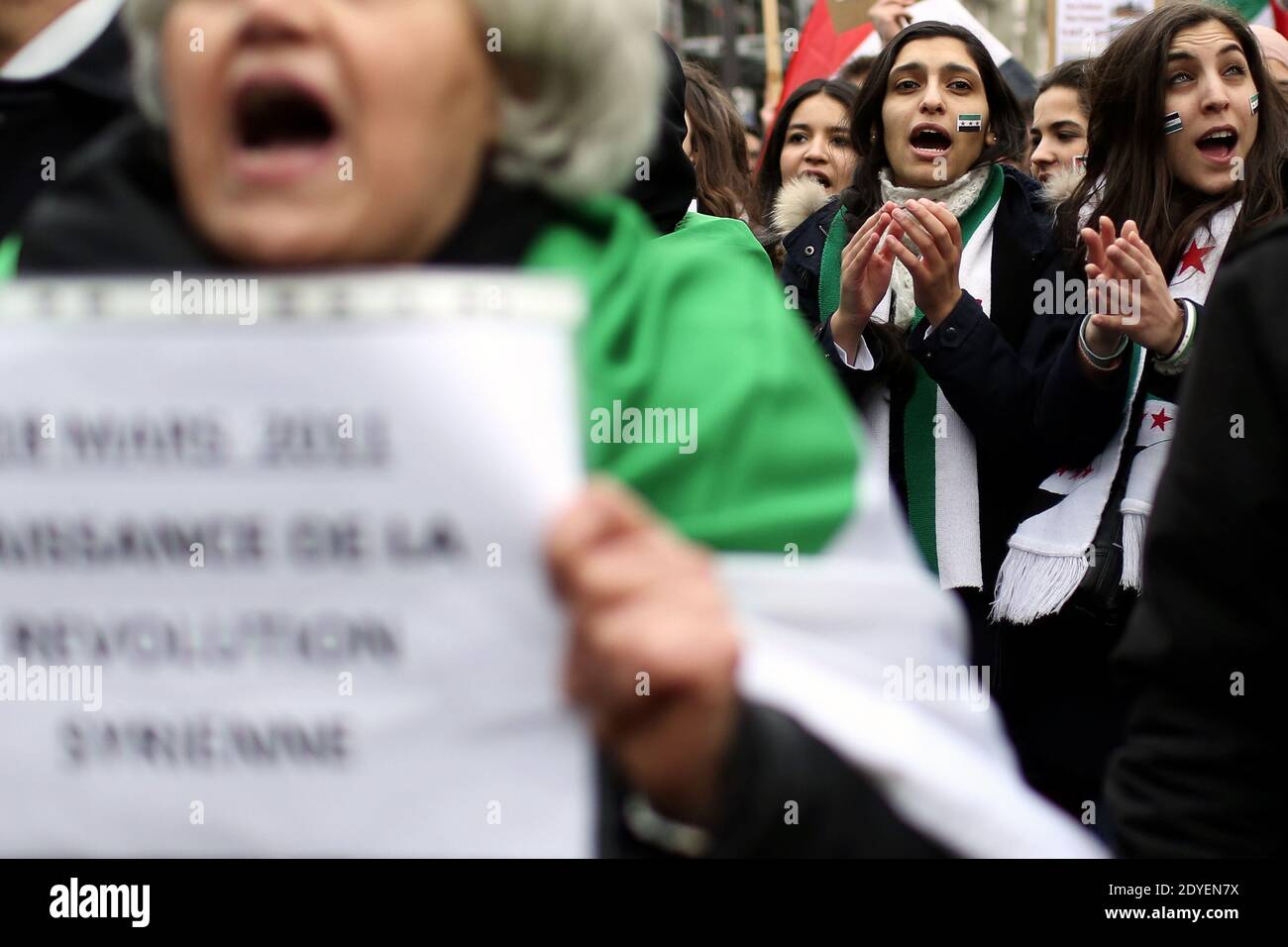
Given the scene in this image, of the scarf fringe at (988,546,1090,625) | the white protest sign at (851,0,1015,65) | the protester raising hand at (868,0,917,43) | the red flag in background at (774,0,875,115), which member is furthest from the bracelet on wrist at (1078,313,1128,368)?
the red flag in background at (774,0,875,115)

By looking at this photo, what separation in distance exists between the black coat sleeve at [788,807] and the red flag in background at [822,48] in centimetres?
593

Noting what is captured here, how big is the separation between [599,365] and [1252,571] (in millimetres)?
546

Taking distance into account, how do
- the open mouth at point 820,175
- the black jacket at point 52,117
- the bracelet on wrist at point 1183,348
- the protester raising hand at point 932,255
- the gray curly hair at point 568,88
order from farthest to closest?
1. the open mouth at point 820,175
2. the protester raising hand at point 932,255
3. the bracelet on wrist at point 1183,348
4. the black jacket at point 52,117
5. the gray curly hair at point 568,88

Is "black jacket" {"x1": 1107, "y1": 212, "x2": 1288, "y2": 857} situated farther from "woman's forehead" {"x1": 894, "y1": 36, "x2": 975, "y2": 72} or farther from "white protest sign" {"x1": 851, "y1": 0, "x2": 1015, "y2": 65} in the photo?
"white protest sign" {"x1": 851, "y1": 0, "x2": 1015, "y2": 65}

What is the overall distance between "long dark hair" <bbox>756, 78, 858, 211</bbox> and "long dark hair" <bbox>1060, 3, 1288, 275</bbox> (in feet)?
6.71

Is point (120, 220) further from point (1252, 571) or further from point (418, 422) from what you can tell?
point (1252, 571)

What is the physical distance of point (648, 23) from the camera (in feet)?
4.79

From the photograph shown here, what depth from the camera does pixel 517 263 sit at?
4.34ft

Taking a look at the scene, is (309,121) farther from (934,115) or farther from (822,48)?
(822,48)

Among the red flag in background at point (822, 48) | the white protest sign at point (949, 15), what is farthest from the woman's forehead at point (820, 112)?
the red flag in background at point (822, 48)

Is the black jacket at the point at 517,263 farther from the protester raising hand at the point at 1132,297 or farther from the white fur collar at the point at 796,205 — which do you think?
the white fur collar at the point at 796,205

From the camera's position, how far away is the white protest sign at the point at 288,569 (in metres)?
1.06

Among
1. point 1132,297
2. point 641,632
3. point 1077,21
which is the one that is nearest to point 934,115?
point 1132,297

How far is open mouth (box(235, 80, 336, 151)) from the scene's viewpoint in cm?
119
